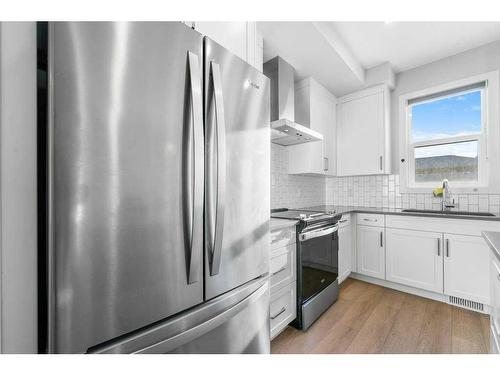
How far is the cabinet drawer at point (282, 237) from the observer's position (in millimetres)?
1505

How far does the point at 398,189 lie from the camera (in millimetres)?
2955

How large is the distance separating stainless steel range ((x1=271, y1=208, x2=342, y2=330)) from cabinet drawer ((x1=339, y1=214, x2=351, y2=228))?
338mm

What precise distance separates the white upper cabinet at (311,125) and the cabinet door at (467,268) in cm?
143

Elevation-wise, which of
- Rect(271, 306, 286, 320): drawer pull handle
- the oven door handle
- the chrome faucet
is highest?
the chrome faucet

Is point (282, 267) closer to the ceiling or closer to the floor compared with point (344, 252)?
closer to the ceiling

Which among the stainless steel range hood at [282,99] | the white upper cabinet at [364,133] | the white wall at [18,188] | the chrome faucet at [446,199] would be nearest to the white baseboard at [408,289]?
the chrome faucet at [446,199]

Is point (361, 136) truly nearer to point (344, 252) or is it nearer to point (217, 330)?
point (344, 252)

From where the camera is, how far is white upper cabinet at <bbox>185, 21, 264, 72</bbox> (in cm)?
106

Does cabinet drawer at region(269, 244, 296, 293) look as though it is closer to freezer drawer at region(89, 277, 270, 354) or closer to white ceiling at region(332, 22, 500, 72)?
freezer drawer at region(89, 277, 270, 354)

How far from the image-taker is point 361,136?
119 inches

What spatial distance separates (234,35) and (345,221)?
220 cm

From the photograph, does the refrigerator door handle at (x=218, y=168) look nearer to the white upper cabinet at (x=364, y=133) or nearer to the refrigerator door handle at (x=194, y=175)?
the refrigerator door handle at (x=194, y=175)

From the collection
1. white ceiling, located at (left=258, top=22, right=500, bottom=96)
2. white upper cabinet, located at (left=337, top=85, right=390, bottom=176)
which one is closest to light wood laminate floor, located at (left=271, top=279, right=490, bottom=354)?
white upper cabinet, located at (left=337, top=85, right=390, bottom=176)

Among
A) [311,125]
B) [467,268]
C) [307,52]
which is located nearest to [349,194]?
[311,125]
